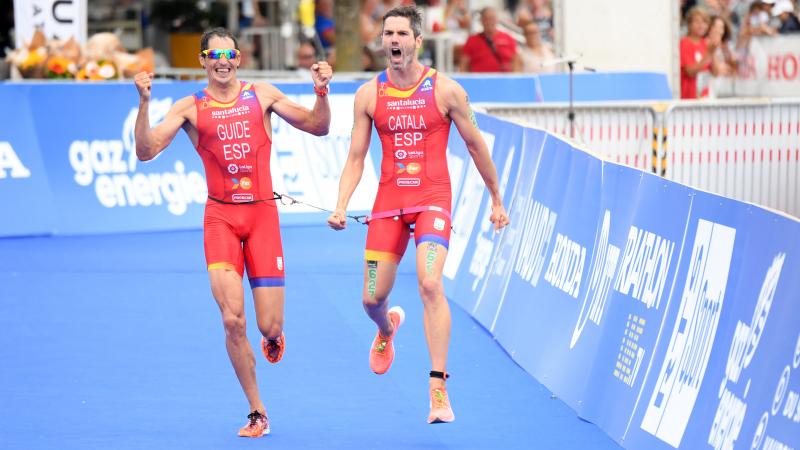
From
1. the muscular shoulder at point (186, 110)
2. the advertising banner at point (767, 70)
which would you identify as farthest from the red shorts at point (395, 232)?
the advertising banner at point (767, 70)

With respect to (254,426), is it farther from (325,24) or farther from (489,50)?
(325,24)

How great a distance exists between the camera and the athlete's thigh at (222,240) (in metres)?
8.34

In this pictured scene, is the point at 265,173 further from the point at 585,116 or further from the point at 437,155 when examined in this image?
the point at 585,116

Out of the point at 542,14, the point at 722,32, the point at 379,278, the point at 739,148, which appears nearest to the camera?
the point at 379,278

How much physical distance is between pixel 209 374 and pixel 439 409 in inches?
107

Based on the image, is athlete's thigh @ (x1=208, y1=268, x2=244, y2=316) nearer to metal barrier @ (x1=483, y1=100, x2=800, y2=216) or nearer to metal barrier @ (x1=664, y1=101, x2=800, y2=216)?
metal barrier @ (x1=483, y1=100, x2=800, y2=216)

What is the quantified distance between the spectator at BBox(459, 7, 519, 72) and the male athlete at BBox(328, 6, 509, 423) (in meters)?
12.8

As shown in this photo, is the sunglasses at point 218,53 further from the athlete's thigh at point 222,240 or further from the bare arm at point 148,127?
the athlete's thigh at point 222,240

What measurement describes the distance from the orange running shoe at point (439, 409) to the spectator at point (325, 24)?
17217 mm

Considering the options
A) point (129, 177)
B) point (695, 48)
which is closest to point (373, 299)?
point (129, 177)

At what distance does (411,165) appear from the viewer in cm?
865

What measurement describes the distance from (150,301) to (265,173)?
16.7ft

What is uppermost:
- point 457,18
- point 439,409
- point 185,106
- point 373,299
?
point 457,18

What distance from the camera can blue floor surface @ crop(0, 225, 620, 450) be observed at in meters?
8.45
